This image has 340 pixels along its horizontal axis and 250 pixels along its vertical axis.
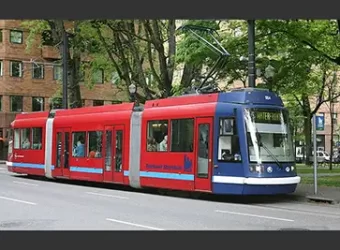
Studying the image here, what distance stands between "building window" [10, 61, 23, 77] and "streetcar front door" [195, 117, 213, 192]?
1614 inches

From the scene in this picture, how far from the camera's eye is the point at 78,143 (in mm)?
24125

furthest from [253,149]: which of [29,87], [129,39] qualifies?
[29,87]

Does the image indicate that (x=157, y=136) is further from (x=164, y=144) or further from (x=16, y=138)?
(x=16, y=138)

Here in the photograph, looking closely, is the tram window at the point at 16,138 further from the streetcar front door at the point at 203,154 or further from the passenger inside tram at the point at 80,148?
the streetcar front door at the point at 203,154

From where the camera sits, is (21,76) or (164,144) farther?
(21,76)

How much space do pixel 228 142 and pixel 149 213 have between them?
4.19 metres

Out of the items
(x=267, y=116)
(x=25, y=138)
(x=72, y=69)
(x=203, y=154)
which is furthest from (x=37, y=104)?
(x=267, y=116)

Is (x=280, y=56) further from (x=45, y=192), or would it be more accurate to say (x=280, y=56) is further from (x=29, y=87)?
(x=29, y=87)

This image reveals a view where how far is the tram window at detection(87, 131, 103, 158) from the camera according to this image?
22656 millimetres

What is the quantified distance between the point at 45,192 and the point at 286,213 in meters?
8.88

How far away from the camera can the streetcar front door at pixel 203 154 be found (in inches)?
695

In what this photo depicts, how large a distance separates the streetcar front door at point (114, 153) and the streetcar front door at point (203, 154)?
4036mm

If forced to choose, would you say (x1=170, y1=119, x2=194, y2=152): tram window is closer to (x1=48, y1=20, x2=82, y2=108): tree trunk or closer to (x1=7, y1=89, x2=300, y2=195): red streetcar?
(x1=7, y1=89, x2=300, y2=195): red streetcar

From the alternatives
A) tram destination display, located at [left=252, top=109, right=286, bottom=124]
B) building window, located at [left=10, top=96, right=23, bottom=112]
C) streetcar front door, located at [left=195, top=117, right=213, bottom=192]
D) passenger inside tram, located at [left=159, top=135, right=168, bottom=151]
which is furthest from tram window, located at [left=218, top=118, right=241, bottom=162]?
building window, located at [left=10, top=96, right=23, bottom=112]
